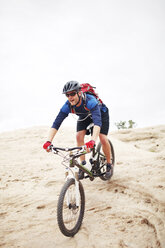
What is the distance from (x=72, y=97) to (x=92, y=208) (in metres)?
2.27

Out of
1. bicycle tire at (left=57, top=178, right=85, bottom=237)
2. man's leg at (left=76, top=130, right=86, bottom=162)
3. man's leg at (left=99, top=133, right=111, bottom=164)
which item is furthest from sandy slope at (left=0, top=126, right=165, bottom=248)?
man's leg at (left=76, top=130, right=86, bottom=162)

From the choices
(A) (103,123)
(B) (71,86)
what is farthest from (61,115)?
(A) (103,123)

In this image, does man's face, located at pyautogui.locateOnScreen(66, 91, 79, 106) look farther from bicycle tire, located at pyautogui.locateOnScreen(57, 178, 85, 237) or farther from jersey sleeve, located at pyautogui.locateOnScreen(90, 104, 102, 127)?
bicycle tire, located at pyautogui.locateOnScreen(57, 178, 85, 237)

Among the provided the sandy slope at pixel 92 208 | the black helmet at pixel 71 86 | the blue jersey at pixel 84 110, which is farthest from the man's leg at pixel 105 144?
the black helmet at pixel 71 86

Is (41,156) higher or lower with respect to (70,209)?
higher

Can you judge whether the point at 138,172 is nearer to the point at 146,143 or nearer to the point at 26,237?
the point at 26,237

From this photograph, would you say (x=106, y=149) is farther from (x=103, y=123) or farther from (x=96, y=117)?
(x=96, y=117)

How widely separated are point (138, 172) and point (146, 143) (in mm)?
7834

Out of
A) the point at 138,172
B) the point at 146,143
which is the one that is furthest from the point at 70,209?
the point at 146,143

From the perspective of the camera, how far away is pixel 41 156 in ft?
24.4

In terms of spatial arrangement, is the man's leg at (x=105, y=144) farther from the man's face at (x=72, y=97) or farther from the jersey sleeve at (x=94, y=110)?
the man's face at (x=72, y=97)

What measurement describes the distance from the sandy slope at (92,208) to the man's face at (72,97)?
2.16m

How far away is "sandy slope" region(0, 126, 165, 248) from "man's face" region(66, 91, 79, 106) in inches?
85.1

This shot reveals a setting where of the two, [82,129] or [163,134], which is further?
[163,134]
